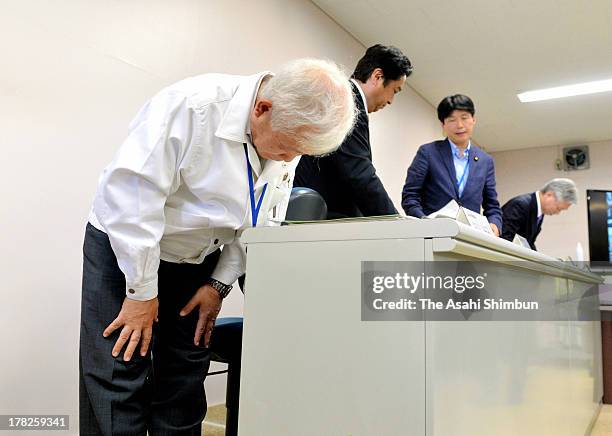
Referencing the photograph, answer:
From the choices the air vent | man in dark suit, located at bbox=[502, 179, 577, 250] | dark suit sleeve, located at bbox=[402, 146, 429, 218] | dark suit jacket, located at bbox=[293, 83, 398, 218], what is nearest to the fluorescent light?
the air vent

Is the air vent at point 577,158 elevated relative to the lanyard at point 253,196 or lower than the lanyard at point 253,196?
elevated

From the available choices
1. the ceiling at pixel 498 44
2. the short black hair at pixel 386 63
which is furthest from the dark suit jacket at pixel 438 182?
the ceiling at pixel 498 44

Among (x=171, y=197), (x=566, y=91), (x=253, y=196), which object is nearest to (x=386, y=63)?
(x=253, y=196)

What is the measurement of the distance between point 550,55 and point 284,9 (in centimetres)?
220

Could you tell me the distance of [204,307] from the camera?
1122 mm

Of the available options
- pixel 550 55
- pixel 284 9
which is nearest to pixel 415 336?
pixel 284 9

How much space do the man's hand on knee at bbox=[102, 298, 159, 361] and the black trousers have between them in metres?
0.01

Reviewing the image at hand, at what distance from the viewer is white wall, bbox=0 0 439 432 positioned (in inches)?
66.8

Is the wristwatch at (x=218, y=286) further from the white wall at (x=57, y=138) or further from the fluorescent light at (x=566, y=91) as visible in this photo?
the fluorescent light at (x=566, y=91)

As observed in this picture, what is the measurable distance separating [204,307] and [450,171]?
1551 millimetres

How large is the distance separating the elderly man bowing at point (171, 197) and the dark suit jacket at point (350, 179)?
495 mm

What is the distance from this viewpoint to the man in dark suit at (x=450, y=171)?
7.63 ft

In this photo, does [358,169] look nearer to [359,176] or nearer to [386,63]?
[359,176]

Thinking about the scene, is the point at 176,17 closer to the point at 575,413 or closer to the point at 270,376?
the point at 270,376
